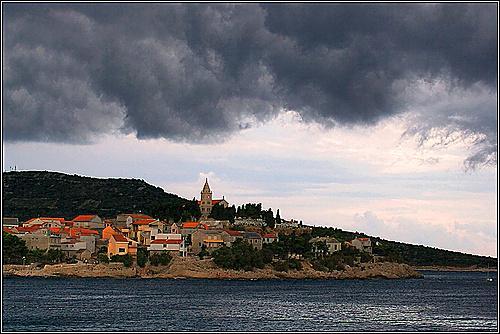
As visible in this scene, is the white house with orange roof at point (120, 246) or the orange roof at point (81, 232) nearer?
the white house with orange roof at point (120, 246)

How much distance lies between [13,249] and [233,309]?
73.6 metres

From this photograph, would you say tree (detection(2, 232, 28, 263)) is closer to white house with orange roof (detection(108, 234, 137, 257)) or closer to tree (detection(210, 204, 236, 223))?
white house with orange roof (detection(108, 234, 137, 257))

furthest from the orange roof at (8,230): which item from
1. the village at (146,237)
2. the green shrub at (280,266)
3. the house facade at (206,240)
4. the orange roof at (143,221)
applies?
the green shrub at (280,266)

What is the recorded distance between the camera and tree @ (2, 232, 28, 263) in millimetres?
136500

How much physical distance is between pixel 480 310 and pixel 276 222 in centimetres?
9511

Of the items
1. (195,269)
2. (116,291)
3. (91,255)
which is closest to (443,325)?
(116,291)

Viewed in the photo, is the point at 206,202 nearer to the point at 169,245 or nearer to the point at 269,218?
the point at 269,218

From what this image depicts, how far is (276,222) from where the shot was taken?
171125 millimetres

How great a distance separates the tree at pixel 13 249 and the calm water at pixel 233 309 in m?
26.8

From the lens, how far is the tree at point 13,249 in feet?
448

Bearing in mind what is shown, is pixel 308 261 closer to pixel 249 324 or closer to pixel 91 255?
pixel 91 255

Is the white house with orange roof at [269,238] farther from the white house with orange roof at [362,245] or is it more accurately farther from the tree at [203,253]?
the white house with orange roof at [362,245]

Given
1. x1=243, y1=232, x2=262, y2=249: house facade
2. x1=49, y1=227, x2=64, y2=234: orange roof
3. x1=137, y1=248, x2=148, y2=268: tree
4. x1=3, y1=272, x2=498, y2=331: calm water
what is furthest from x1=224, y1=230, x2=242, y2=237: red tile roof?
x1=3, y1=272, x2=498, y2=331: calm water

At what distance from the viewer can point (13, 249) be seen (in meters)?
137
